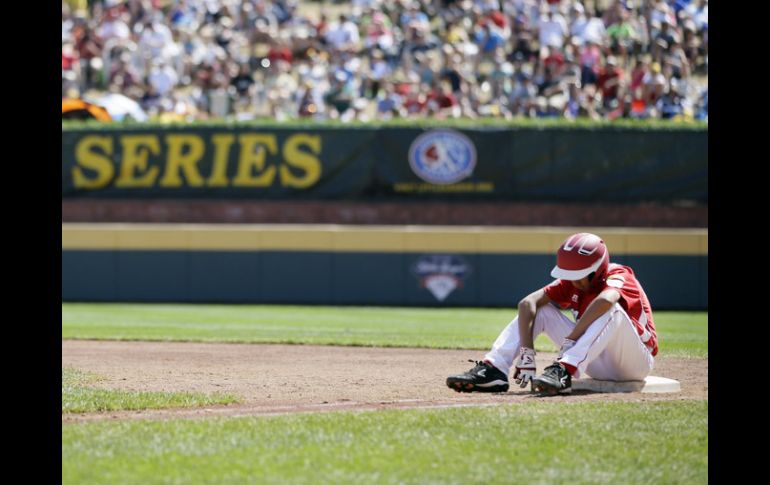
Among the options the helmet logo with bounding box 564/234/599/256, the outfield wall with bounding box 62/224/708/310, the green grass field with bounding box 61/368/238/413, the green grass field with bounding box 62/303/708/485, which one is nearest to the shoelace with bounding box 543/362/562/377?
the green grass field with bounding box 62/303/708/485

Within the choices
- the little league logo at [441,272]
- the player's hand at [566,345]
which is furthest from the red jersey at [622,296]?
the little league logo at [441,272]

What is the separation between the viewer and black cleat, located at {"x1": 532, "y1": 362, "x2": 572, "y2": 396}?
7.73 meters

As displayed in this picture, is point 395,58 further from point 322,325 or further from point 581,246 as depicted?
point 581,246

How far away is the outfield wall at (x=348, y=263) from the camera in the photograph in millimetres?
19672

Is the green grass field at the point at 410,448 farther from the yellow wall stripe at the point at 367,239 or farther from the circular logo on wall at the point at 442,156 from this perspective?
the circular logo on wall at the point at 442,156

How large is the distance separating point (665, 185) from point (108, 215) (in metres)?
10.4

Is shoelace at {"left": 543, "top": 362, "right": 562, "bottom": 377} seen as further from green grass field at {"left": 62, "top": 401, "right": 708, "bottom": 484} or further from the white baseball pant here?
green grass field at {"left": 62, "top": 401, "right": 708, "bottom": 484}

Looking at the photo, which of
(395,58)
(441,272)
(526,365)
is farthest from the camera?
(395,58)

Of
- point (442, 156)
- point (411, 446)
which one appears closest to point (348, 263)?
point (442, 156)

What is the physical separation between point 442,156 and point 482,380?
13603 millimetres

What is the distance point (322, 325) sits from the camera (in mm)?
16078

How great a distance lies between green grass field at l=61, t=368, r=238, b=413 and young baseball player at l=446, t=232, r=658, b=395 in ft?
5.70

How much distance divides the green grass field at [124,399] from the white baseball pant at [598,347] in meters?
1.92

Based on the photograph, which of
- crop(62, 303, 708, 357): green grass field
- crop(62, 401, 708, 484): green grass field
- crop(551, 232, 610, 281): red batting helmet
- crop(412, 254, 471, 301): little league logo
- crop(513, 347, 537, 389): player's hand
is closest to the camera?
crop(62, 401, 708, 484): green grass field
